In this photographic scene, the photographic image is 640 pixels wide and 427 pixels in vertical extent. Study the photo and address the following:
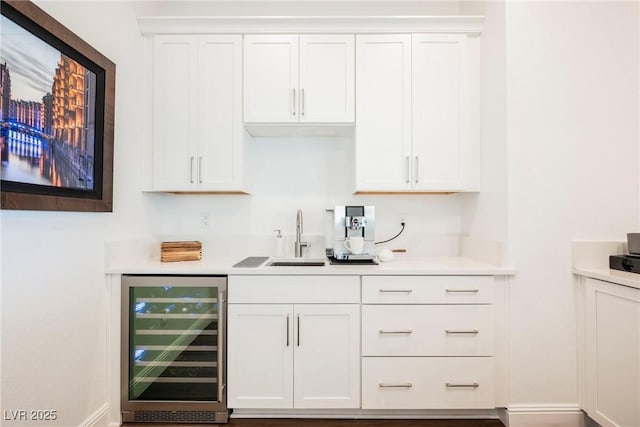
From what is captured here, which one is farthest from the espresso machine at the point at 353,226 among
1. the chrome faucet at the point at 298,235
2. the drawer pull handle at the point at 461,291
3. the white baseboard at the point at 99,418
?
the white baseboard at the point at 99,418

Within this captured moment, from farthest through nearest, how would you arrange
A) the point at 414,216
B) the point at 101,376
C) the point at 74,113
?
the point at 414,216 → the point at 101,376 → the point at 74,113

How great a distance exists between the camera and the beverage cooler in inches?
73.4

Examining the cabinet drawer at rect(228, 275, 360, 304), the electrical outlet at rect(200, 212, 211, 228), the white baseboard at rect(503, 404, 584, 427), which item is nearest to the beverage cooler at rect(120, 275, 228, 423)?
the cabinet drawer at rect(228, 275, 360, 304)

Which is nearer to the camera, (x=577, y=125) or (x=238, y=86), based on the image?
(x=577, y=125)

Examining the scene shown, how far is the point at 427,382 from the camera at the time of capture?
186 cm

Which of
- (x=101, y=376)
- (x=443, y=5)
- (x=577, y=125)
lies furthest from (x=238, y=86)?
(x=577, y=125)

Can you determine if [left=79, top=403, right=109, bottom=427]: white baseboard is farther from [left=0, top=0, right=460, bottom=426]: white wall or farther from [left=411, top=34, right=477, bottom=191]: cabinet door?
[left=411, top=34, right=477, bottom=191]: cabinet door

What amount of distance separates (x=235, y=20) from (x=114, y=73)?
827 mm

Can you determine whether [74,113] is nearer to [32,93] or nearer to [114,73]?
[32,93]

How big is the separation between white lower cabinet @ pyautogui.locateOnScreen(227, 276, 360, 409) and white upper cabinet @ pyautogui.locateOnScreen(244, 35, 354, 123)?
1.12 m

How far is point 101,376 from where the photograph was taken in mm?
1823

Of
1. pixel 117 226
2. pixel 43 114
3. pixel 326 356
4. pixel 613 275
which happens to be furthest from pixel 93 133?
pixel 613 275

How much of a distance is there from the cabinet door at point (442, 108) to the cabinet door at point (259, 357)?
1298 mm

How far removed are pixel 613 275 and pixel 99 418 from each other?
111 inches
